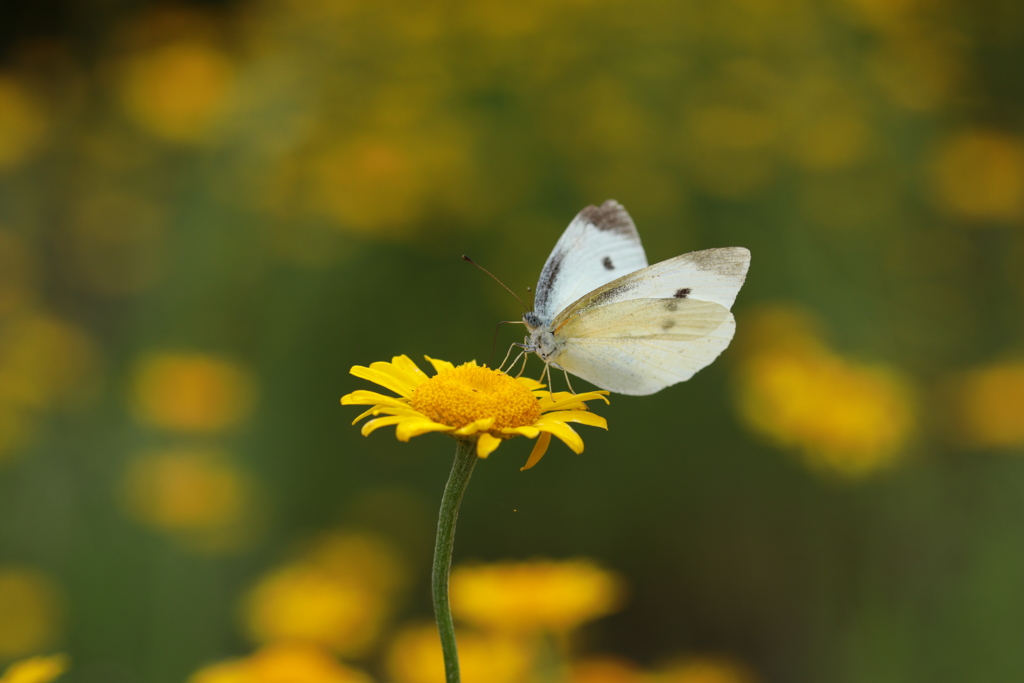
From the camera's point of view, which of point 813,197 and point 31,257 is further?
point 31,257

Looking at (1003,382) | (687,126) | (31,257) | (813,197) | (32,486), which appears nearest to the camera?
(32,486)

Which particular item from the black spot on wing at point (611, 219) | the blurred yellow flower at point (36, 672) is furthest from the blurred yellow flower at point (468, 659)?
the black spot on wing at point (611, 219)

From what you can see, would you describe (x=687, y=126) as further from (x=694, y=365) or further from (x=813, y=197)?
(x=694, y=365)

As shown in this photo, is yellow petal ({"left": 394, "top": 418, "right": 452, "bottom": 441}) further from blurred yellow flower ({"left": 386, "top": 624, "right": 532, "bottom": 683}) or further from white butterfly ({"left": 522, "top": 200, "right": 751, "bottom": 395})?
blurred yellow flower ({"left": 386, "top": 624, "right": 532, "bottom": 683})

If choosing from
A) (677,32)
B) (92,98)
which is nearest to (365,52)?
(677,32)

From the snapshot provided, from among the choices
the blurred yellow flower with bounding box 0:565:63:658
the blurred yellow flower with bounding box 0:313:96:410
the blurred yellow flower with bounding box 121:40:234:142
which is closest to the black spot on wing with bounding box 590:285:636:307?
the blurred yellow flower with bounding box 0:565:63:658

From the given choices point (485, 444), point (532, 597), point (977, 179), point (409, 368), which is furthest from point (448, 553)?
point (977, 179)
